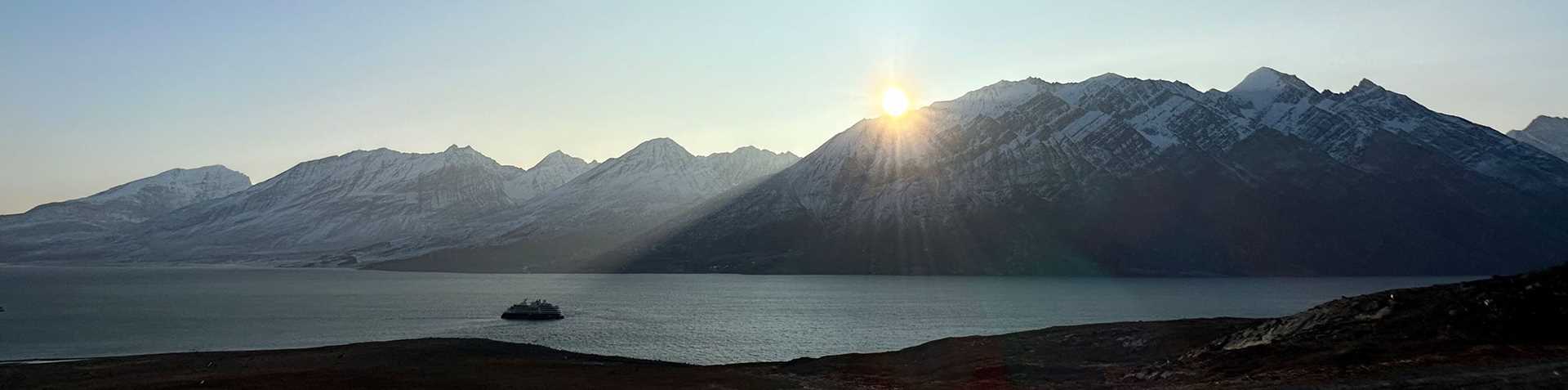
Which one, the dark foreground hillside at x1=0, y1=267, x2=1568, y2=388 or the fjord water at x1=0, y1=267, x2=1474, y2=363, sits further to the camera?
the fjord water at x1=0, y1=267, x2=1474, y2=363

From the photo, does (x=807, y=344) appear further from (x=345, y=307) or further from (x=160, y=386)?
(x=345, y=307)

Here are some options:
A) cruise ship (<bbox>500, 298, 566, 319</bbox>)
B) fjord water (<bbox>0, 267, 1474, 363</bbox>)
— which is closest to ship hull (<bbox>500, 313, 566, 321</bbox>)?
cruise ship (<bbox>500, 298, 566, 319</bbox>)

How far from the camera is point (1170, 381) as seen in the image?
51.0m

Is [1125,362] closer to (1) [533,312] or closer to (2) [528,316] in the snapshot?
A: (2) [528,316]

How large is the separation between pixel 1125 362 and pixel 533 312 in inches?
4540

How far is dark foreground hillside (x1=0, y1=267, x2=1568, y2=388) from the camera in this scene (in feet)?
143

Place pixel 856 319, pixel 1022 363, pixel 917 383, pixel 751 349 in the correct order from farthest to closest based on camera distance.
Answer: pixel 856 319 → pixel 751 349 → pixel 1022 363 → pixel 917 383

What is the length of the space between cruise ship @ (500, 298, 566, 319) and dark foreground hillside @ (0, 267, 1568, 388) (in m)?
68.9

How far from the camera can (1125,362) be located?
68.4m

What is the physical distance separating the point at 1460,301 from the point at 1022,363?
86.5ft

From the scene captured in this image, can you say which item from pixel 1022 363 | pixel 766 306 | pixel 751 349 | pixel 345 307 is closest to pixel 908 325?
pixel 751 349

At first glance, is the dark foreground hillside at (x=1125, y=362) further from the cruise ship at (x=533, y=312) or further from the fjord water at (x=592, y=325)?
the cruise ship at (x=533, y=312)

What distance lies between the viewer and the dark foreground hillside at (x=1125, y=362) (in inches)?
1720

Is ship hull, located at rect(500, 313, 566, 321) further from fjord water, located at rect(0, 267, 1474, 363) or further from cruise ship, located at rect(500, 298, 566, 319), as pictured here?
fjord water, located at rect(0, 267, 1474, 363)
